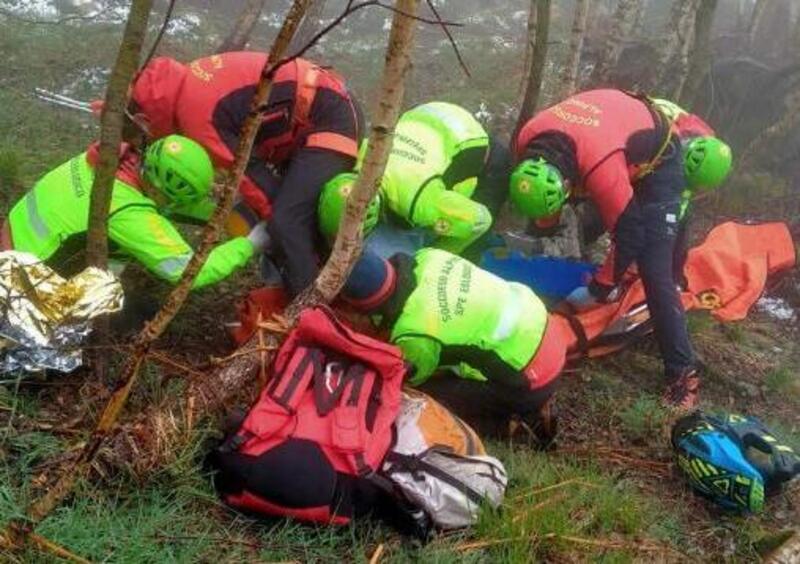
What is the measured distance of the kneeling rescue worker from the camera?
14.2ft

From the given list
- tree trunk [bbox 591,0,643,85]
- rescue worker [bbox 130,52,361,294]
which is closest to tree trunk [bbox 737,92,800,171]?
tree trunk [bbox 591,0,643,85]

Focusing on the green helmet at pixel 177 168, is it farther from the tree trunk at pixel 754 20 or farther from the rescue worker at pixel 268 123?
the tree trunk at pixel 754 20

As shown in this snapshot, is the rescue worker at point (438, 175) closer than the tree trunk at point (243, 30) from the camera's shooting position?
Yes

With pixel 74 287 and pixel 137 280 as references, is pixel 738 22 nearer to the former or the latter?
pixel 137 280

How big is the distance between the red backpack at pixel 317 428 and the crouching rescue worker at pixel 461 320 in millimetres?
251

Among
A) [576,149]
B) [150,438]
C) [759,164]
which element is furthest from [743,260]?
[150,438]

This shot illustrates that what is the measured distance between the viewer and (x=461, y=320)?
10.9 ft

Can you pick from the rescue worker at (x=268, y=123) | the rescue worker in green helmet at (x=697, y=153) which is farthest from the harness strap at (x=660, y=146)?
the rescue worker at (x=268, y=123)

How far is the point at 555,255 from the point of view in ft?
17.6

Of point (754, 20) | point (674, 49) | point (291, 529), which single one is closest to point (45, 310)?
point (291, 529)

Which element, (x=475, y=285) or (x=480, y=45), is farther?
(x=480, y=45)

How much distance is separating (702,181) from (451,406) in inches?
87.5

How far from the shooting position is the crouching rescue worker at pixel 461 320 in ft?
10.7

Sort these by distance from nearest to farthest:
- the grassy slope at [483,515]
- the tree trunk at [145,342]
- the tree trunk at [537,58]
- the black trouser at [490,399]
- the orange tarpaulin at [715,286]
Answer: the tree trunk at [145,342], the grassy slope at [483,515], the black trouser at [490,399], the orange tarpaulin at [715,286], the tree trunk at [537,58]
